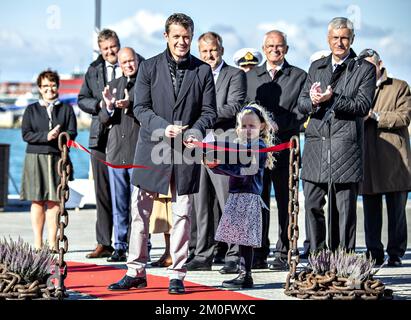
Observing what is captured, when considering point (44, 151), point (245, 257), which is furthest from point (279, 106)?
point (44, 151)

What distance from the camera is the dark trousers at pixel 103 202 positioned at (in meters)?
11.5

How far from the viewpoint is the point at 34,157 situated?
11406 mm

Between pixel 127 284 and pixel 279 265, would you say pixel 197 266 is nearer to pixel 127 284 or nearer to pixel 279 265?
pixel 279 265

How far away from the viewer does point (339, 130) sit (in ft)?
31.9

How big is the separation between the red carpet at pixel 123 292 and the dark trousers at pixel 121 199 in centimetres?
86

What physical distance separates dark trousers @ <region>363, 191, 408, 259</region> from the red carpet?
2533 millimetres

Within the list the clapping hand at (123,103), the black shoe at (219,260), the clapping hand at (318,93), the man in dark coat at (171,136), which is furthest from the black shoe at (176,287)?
the clapping hand at (123,103)

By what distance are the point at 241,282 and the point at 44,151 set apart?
326 centimetres

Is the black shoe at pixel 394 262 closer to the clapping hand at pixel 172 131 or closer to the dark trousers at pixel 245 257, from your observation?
the dark trousers at pixel 245 257

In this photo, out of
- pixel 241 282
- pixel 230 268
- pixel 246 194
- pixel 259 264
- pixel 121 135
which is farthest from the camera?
pixel 121 135

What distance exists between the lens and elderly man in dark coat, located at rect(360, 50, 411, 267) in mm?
10977

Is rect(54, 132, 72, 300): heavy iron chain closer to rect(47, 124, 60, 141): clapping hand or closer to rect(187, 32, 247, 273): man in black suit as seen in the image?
rect(187, 32, 247, 273): man in black suit
